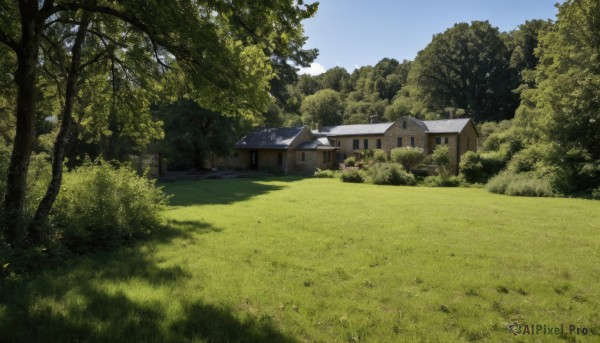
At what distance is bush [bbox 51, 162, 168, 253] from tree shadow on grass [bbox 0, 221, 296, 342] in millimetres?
1429

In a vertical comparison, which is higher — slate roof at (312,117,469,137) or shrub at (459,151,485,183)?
slate roof at (312,117,469,137)

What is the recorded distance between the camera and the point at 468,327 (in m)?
4.37

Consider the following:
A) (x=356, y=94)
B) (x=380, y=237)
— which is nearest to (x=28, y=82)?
(x=380, y=237)

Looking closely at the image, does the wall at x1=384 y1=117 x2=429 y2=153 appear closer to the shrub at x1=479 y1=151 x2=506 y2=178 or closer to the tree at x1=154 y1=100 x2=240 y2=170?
the shrub at x1=479 y1=151 x2=506 y2=178

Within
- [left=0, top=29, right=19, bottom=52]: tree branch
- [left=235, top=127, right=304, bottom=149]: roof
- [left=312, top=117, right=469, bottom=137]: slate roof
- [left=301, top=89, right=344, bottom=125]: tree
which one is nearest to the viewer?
[left=0, top=29, right=19, bottom=52]: tree branch

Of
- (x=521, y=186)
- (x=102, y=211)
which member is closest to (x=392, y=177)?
(x=521, y=186)

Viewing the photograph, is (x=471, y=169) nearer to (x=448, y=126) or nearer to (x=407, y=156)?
(x=407, y=156)

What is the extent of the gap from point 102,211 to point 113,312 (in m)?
4.29

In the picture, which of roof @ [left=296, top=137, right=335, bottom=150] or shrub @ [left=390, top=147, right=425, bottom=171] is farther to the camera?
roof @ [left=296, top=137, right=335, bottom=150]

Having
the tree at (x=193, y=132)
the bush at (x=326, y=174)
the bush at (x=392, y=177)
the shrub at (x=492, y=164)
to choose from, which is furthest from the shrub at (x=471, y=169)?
the tree at (x=193, y=132)

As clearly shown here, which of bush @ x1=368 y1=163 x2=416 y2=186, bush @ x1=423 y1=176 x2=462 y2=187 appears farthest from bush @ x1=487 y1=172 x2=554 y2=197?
bush @ x1=368 y1=163 x2=416 y2=186

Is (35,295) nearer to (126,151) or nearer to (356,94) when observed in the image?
(126,151)

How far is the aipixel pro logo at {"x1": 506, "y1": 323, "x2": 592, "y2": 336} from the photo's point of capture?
168 inches

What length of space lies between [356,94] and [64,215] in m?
84.1
